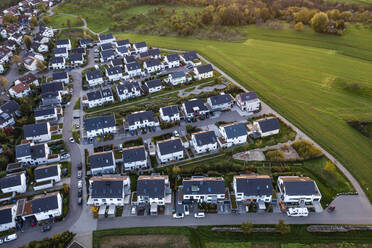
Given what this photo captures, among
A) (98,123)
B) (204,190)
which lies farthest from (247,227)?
(98,123)

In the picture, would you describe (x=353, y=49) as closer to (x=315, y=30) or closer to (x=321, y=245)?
(x=315, y=30)

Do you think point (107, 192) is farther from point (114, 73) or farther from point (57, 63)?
point (57, 63)

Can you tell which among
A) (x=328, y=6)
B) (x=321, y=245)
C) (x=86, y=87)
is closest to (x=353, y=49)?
(x=328, y=6)

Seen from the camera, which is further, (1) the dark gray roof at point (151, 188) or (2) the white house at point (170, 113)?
(2) the white house at point (170, 113)

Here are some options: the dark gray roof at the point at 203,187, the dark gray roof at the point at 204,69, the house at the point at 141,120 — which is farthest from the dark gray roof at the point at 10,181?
the dark gray roof at the point at 204,69

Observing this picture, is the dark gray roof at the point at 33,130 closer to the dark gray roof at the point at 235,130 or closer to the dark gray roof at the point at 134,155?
the dark gray roof at the point at 134,155

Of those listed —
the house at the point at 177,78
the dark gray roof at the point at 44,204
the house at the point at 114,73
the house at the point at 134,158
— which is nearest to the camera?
the dark gray roof at the point at 44,204
